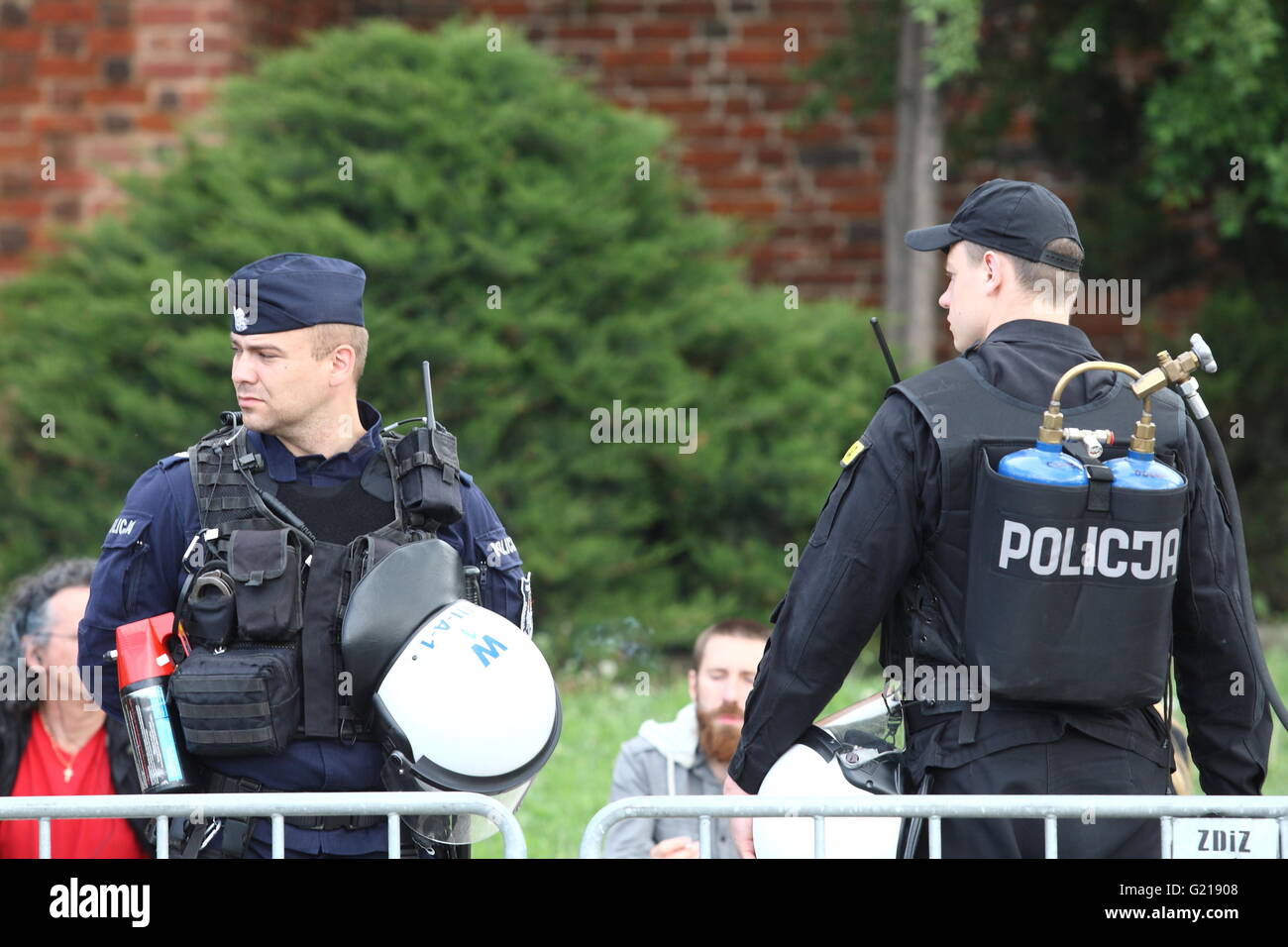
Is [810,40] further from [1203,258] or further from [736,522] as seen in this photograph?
[736,522]

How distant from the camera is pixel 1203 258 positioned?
26.5ft

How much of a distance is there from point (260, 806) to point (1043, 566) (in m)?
1.28

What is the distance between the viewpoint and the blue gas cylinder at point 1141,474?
2.42 metres

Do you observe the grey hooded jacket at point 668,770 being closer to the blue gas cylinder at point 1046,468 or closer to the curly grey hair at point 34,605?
the curly grey hair at point 34,605

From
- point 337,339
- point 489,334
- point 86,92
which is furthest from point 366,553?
point 86,92

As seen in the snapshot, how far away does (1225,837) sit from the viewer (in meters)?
2.22

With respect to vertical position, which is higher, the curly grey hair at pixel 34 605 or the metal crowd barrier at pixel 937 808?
the metal crowd barrier at pixel 937 808

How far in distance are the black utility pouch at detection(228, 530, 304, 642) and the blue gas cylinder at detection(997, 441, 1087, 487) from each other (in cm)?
124

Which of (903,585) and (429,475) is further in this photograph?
(429,475)

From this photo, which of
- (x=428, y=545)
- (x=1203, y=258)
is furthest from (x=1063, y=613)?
(x=1203, y=258)

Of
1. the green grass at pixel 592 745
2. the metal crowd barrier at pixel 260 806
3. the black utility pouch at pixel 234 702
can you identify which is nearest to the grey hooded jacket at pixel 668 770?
the green grass at pixel 592 745

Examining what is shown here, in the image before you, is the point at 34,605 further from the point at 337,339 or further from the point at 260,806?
the point at 260,806

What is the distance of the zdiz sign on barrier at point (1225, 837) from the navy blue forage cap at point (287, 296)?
1711 mm

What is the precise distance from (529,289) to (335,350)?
3.66 metres
